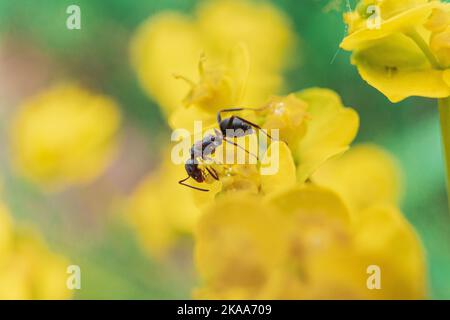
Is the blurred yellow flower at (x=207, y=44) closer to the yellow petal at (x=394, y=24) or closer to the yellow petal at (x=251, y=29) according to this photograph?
the yellow petal at (x=251, y=29)

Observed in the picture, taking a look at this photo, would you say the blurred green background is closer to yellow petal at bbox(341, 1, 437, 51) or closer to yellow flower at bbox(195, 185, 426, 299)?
yellow petal at bbox(341, 1, 437, 51)

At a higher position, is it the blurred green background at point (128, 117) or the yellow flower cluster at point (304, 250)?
the blurred green background at point (128, 117)

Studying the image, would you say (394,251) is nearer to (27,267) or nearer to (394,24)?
(394,24)

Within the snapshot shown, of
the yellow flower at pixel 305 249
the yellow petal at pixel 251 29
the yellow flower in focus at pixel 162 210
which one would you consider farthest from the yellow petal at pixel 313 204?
the yellow petal at pixel 251 29

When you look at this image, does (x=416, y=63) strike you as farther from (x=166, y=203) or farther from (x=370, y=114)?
(x=166, y=203)

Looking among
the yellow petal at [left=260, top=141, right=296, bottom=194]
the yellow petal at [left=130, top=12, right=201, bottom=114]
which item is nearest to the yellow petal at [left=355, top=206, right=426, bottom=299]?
the yellow petal at [left=260, top=141, right=296, bottom=194]

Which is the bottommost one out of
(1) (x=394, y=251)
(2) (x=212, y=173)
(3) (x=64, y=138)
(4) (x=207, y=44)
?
(1) (x=394, y=251)

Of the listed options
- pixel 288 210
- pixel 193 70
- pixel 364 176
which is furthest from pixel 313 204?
pixel 193 70
